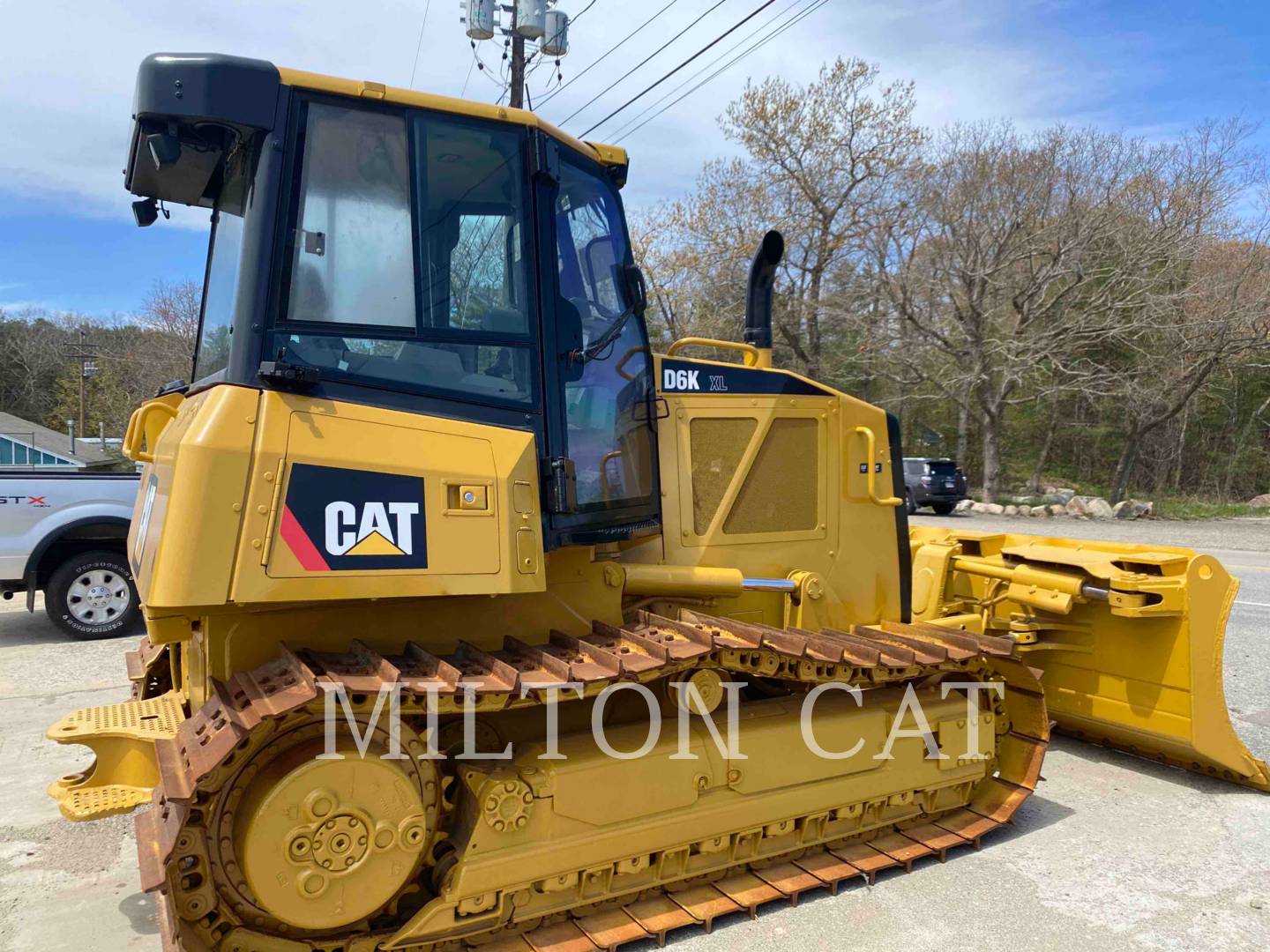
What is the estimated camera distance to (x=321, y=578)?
9.35ft

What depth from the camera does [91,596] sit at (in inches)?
341

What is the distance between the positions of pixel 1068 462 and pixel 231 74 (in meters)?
36.8

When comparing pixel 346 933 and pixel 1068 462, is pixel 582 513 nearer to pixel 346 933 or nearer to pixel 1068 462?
pixel 346 933

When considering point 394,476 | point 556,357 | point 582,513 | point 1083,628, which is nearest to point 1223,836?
point 1083,628

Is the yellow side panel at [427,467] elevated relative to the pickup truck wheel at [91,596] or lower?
elevated

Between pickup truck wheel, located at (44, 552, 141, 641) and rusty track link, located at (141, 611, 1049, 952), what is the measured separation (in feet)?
15.3

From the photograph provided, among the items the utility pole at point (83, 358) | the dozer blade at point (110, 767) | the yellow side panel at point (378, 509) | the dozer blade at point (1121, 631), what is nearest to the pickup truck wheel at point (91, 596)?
the dozer blade at point (110, 767)

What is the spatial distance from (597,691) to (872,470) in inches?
91.6

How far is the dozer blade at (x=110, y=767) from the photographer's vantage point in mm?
3293

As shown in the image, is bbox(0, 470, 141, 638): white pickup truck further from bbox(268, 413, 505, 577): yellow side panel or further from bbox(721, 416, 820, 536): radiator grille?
bbox(268, 413, 505, 577): yellow side panel

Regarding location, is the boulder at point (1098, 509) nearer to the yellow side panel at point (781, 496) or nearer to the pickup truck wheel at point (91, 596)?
the yellow side panel at point (781, 496)

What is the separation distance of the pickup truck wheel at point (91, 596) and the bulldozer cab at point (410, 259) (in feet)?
19.8

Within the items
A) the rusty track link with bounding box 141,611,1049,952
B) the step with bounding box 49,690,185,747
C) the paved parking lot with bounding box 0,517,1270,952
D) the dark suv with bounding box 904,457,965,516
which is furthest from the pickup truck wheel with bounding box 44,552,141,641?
the dark suv with bounding box 904,457,965,516

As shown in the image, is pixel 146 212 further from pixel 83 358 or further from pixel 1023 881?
pixel 83 358
